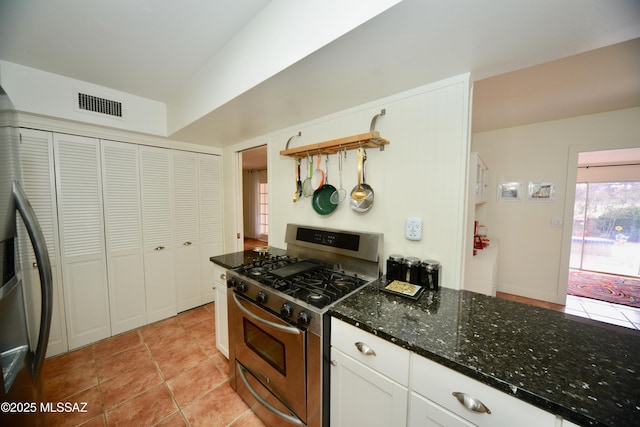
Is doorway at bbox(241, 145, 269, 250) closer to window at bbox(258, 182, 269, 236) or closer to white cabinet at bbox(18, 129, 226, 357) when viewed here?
window at bbox(258, 182, 269, 236)

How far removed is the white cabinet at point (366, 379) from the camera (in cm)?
90

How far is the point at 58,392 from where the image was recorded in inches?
65.3

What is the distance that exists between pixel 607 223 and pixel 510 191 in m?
3.23

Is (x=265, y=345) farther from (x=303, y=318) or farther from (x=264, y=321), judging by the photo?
(x=303, y=318)

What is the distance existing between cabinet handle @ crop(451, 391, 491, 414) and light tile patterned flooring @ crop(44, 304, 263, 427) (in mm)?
1320

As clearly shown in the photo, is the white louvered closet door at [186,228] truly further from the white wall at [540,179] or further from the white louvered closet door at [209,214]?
the white wall at [540,179]

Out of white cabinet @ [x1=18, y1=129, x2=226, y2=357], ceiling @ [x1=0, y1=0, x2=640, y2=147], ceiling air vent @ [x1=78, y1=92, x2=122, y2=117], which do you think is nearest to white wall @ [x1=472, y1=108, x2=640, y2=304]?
ceiling @ [x1=0, y1=0, x2=640, y2=147]

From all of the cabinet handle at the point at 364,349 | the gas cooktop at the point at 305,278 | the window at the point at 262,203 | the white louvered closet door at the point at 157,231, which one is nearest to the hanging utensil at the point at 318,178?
the gas cooktop at the point at 305,278

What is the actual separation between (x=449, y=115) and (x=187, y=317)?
3182 mm

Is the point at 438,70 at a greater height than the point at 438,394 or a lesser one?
greater

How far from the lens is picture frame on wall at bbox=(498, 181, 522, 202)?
3259 mm

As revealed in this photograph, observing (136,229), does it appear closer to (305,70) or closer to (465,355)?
(305,70)

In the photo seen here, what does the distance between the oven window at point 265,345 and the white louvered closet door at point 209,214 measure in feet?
5.62

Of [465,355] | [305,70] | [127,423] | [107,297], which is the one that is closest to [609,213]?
[465,355]
